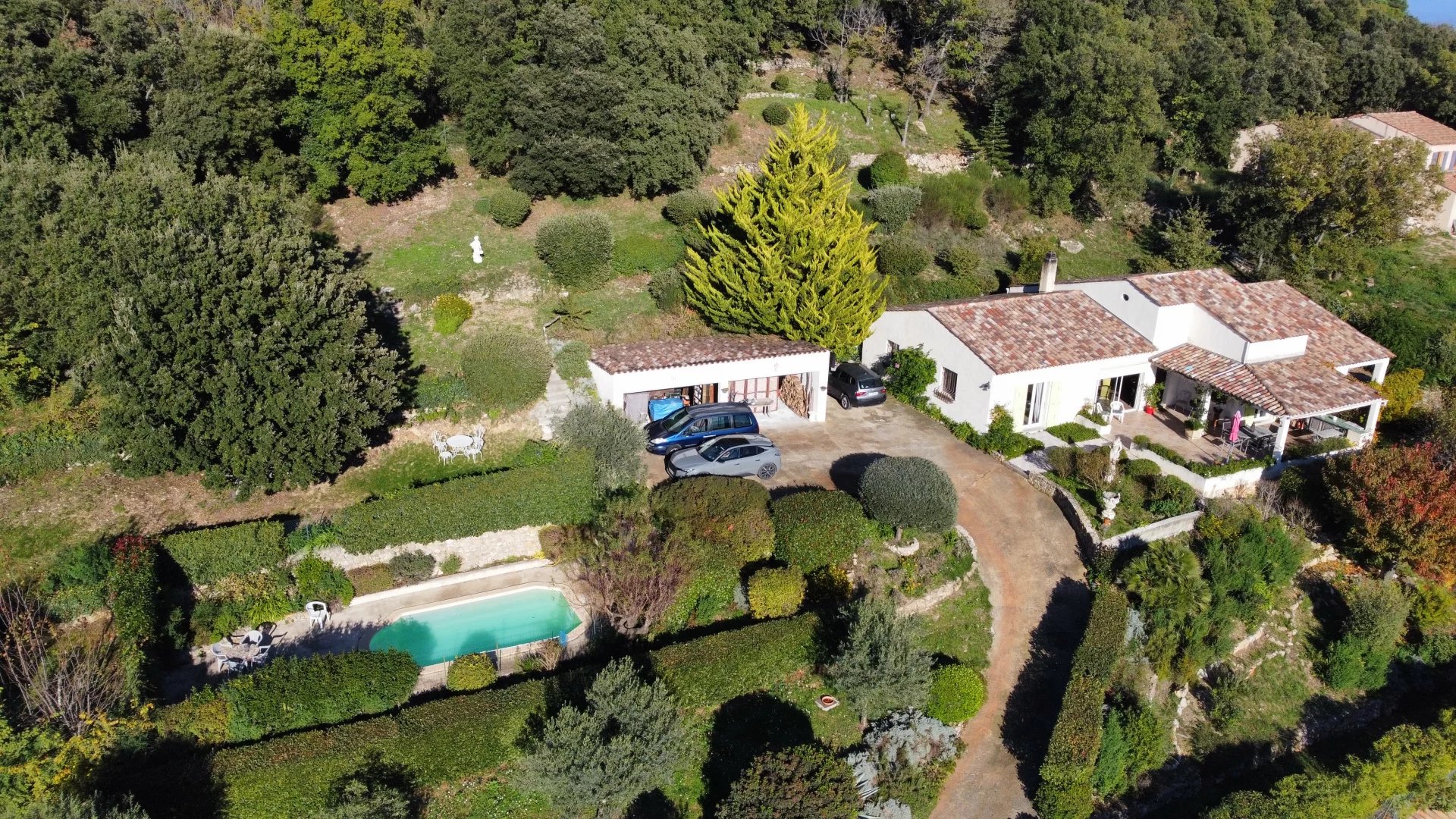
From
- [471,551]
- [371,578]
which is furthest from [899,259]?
[371,578]

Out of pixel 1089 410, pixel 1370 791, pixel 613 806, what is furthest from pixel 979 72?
pixel 613 806

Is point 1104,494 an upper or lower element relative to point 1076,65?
lower

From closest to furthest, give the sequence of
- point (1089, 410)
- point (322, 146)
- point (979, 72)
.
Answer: point (1089, 410), point (322, 146), point (979, 72)

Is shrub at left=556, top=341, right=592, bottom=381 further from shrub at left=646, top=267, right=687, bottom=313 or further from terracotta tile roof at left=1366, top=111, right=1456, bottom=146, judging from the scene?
terracotta tile roof at left=1366, top=111, right=1456, bottom=146

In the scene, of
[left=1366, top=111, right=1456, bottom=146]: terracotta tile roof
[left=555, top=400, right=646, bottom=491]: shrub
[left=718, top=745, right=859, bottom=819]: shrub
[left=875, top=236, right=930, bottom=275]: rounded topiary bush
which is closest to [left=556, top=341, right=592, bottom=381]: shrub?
[left=555, top=400, right=646, bottom=491]: shrub

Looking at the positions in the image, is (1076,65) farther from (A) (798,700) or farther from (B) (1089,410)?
(A) (798,700)

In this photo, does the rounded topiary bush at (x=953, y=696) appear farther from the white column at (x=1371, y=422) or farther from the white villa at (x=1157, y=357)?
the white column at (x=1371, y=422)
